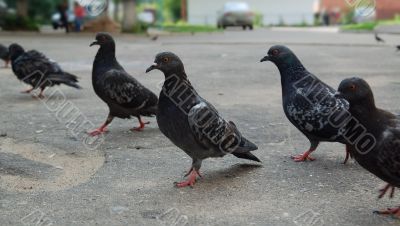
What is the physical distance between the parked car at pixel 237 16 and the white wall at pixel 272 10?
10822mm

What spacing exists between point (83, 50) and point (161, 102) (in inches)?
506

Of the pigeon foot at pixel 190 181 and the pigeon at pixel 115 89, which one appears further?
the pigeon at pixel 115 89

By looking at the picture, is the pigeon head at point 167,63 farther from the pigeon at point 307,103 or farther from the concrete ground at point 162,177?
the pigeon at point 307,103

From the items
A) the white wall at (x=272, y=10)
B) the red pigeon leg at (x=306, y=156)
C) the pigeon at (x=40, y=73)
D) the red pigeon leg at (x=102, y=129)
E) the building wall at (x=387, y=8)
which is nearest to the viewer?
the red pigeon leg at (x=306, y=156)

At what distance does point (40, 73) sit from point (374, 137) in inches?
243

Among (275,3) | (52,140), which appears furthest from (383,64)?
(275,3)

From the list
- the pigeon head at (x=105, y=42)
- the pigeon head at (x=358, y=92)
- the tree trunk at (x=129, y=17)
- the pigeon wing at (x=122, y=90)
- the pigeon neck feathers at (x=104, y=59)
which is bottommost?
the tree trunk at (x=129, y=17)

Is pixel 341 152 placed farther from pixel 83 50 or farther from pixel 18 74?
pixel 83 50

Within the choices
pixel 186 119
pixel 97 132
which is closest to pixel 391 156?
pixel 186 119

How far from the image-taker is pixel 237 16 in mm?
35188

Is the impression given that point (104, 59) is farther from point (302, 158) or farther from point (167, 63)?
point (302, 158)

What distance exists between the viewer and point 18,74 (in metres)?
8.72

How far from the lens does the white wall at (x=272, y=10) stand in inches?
1852

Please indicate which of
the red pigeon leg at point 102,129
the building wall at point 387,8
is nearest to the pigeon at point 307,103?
the red pigeon leg at point 102,129
